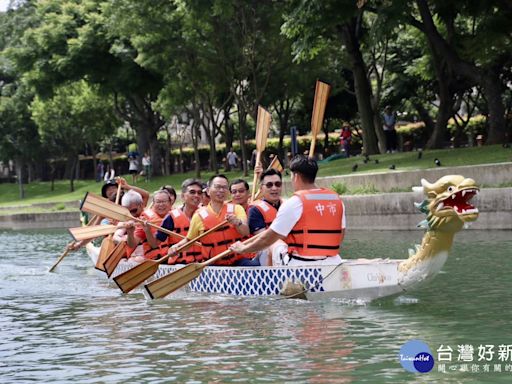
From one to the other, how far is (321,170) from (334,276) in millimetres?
21634

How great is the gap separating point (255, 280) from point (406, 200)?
11.2 m

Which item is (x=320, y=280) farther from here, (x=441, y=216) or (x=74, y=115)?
(x=74, y=115)

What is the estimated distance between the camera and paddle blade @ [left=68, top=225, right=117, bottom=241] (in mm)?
15114

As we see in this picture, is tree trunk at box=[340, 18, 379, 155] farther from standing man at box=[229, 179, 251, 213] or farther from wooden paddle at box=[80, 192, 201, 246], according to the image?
standing man at box=[229, 179, 251, 213]

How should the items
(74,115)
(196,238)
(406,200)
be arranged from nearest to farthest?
(196,238)
(406,200)
(74,115)

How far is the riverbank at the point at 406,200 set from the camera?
2119cm

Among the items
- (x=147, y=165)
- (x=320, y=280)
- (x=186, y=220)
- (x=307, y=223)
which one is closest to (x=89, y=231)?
(x=186, y=220)

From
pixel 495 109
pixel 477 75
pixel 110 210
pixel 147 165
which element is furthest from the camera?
pixel 147 165

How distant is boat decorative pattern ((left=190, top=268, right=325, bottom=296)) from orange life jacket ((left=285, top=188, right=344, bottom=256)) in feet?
0.86

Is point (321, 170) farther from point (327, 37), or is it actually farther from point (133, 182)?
point (133, 182)

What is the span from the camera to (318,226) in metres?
11.5

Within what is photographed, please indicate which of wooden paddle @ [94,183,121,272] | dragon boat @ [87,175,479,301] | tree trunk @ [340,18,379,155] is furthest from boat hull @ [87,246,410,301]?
tree trunk @ [340,18,379,155]

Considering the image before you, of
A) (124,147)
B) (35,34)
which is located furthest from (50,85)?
(124,147)

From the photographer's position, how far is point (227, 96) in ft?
154
